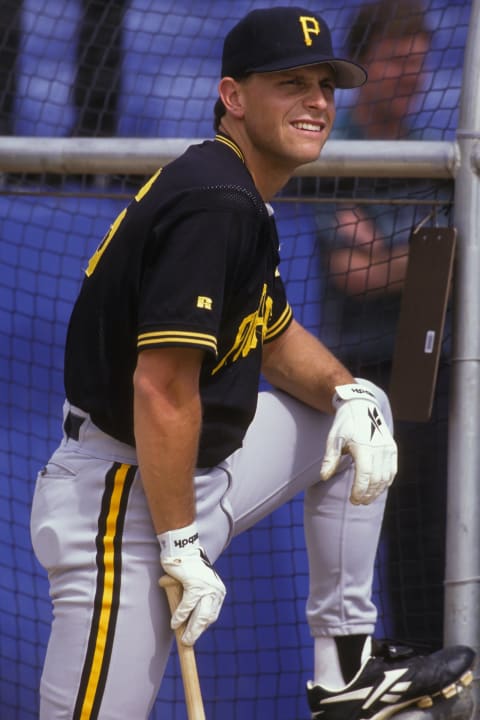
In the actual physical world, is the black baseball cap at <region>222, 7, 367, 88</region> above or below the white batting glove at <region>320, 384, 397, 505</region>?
above

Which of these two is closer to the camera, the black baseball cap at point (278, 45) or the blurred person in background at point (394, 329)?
the black baseball cap at point (278, 45)

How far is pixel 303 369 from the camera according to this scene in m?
2.58

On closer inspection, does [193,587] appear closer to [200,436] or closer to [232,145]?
[200,436]

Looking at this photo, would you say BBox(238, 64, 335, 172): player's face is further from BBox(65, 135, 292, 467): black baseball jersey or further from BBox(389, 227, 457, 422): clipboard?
BBox(389, 227, 457, 422): clipboard

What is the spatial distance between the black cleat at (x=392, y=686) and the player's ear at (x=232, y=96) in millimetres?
1092

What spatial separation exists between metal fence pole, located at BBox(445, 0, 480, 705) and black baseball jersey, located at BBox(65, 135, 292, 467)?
1.90ft

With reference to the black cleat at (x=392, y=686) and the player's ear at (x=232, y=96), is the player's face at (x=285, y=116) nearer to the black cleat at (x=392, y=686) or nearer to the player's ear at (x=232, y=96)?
the player's ear at (x=232, y=96)

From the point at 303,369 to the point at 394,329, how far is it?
25.9 inches

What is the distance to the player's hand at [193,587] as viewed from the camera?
7.00 feet

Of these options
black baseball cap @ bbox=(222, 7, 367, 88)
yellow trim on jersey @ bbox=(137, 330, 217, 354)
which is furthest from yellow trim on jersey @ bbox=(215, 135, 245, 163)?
yellow trim on jersey @ bbox=(137, 330, 217, 354)

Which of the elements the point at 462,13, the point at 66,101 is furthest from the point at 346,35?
the point at 66,101

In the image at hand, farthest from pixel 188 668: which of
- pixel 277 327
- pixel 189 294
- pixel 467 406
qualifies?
pixel 467 406

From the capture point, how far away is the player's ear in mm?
2346

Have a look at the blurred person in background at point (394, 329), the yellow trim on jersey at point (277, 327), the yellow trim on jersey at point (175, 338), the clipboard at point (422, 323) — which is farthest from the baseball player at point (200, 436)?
the blurred person in background at point (394, 329)
